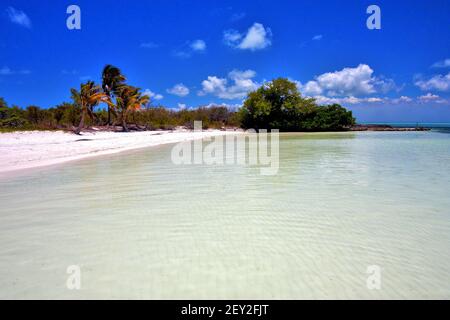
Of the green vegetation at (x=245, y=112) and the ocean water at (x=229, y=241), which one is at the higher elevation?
A: the green vegetation at (x=245, y=112)

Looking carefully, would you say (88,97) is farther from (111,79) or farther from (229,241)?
(229,241)

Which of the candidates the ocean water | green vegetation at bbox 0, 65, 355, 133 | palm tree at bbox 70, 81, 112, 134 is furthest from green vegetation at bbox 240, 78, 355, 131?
the ocean water

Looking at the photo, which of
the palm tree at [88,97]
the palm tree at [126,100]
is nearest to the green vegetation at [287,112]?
the palm tree at [126,100]

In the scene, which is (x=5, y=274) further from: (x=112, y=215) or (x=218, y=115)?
(x=218, y=115)

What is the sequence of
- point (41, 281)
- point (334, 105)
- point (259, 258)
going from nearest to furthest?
point (41, 281)
point (259, 258)
point (334, 105)

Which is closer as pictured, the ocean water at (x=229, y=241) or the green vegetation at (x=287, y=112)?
the ocean water at (x=229, y=241)

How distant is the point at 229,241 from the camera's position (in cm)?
271

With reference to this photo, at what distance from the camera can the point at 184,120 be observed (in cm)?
4406

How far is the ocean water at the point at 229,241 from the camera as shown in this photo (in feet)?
6.44

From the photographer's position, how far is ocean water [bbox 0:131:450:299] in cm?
196

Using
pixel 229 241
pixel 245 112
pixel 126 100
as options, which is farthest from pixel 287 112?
pixel 229 241

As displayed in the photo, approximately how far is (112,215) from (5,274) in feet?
4.77

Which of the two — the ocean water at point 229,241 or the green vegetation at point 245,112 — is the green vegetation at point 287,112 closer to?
the green vegetation at point 245,112
